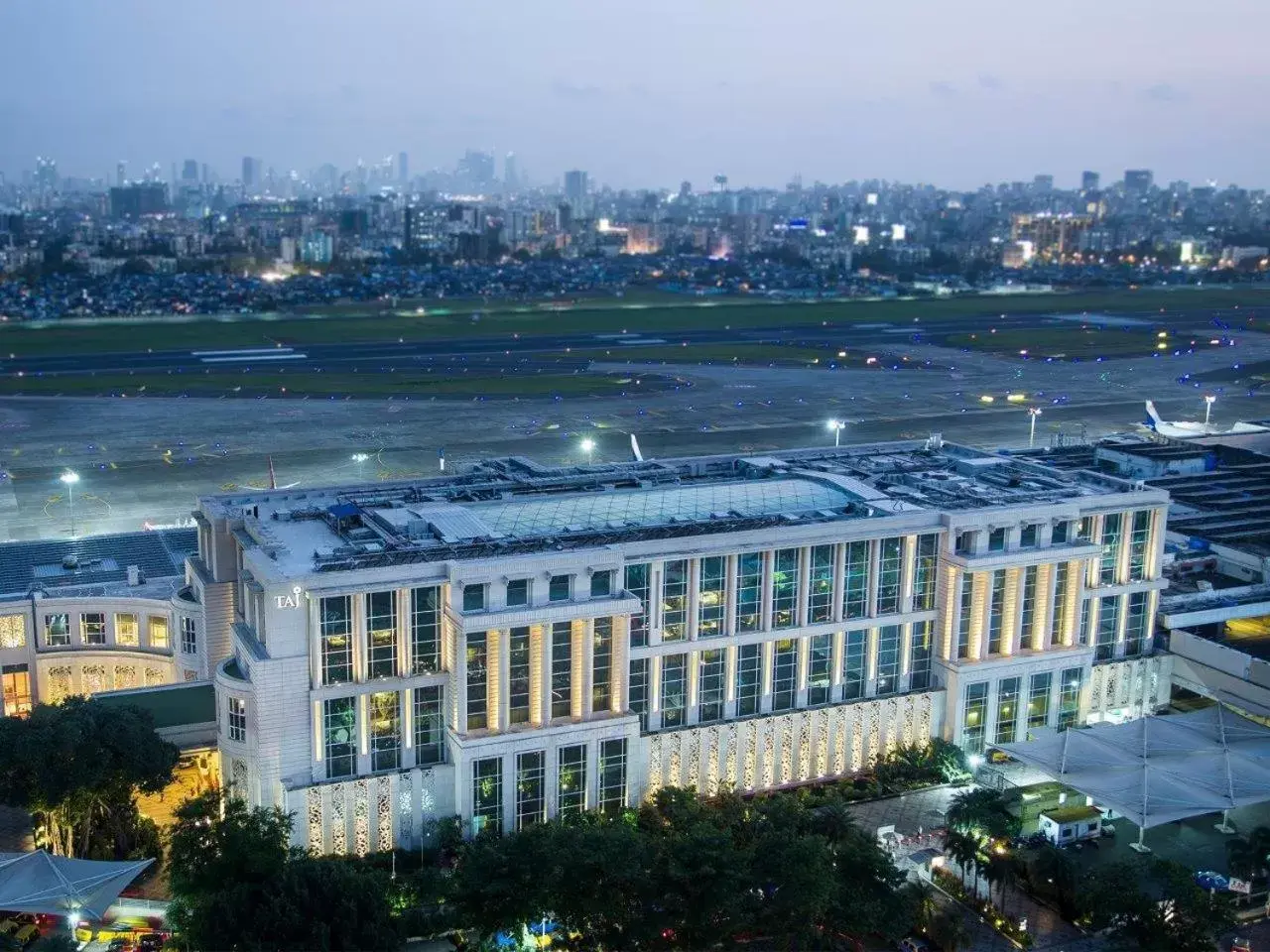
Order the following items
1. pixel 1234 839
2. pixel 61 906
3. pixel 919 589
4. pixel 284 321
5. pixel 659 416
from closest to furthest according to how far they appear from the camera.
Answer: pixel 61 906, pixel 1234 839, pixel 919 589, pixel 659 416, pixel 284 321

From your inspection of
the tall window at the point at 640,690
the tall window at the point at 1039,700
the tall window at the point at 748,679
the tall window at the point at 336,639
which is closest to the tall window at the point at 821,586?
the tall window at the point at 748,679

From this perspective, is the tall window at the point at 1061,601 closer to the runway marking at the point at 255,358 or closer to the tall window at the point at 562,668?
the tall window at the point at 562,668

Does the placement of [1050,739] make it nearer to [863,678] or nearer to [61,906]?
[863,678]

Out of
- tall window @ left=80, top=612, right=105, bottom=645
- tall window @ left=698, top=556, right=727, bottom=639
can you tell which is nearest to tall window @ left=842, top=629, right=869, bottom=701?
tall window @ left=698, top=556, right=727, bottom=639

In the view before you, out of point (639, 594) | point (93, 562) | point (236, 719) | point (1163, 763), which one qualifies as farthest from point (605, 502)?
point (93, 562)

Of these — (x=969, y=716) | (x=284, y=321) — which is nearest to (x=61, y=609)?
(x=969, y=716)

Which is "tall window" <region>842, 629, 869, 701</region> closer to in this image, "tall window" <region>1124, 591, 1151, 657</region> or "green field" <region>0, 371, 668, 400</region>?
"tall window" <region>1124, 591, 1151, 657</region>

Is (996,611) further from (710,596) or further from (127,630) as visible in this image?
(127,630)
